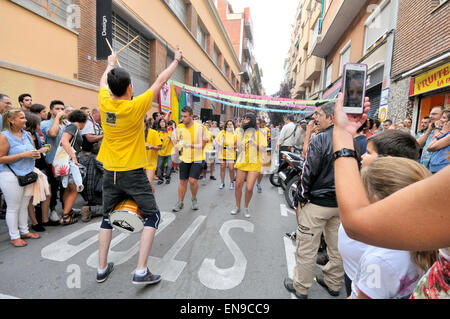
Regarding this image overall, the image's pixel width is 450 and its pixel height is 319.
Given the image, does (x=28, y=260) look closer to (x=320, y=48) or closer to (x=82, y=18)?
(x=82, y=18)

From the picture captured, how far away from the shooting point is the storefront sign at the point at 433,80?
578 centimetres

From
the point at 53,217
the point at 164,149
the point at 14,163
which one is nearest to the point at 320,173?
the point at 14,163

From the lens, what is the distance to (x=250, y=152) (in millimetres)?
4621

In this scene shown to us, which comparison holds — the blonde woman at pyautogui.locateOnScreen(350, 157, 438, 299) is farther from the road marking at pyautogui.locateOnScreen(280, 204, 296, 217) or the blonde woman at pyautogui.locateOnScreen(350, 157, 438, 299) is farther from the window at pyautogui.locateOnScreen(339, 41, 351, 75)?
the window at pyautogui.locateOnScreen(339, 41, 351, 75)

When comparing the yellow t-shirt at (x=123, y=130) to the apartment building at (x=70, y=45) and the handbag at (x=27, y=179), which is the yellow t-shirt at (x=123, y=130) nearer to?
the handbag at (x=27, y=179)

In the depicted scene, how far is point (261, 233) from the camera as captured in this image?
377cm

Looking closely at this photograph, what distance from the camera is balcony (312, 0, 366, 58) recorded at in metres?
11.4

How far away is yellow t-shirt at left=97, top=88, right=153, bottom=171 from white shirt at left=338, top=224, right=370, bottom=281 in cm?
188

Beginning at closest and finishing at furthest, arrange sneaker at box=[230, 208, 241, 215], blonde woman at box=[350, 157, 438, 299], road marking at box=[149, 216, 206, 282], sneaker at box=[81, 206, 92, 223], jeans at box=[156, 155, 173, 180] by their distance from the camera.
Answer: blonde woman at box=[350, 157, 438, 299] < road marking at box=[149, 216, 206, 282] < sneaker at box=[81, 206, 92, 223] < sneaker at box=[230, 208, 241, 215] < jeans at box=[156, 155, 173, 180]

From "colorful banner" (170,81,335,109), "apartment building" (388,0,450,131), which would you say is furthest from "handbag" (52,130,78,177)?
"apartment building" (388,0,450,131)

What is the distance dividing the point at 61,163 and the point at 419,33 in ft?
31.4

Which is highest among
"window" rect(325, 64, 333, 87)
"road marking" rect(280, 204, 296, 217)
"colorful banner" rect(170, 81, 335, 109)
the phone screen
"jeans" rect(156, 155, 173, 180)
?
"window" rect(325, 64, 333, 87)
